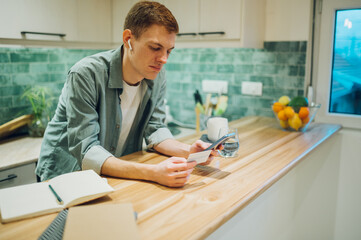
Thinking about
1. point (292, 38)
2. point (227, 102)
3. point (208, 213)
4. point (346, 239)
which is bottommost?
point (346, 239)

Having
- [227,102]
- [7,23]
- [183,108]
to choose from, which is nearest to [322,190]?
[227,102]

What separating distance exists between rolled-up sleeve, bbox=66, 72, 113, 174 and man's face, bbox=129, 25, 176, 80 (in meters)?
0.23

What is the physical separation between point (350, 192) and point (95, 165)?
198 centimetres

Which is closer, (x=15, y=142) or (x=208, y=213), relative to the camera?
(x=208, y=213)

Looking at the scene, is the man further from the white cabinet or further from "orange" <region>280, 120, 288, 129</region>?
"orange" <region>280, 120, 288, 129</region>

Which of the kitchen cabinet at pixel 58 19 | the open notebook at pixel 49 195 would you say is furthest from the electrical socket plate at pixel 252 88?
the open notebook at pixel 49 195

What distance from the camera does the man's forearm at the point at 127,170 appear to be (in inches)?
49.2

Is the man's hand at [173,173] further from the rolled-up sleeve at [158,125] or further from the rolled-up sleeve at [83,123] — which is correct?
the rolled-up sleeve at [158,125]

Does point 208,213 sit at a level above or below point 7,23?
below

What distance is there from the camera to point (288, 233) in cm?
194

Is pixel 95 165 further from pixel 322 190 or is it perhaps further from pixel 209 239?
pixel 322 190

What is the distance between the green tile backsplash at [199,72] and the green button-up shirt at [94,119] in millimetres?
1083

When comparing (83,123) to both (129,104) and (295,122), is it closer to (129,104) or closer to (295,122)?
(129,104)

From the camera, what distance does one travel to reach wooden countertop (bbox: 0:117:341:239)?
0.93 meters
